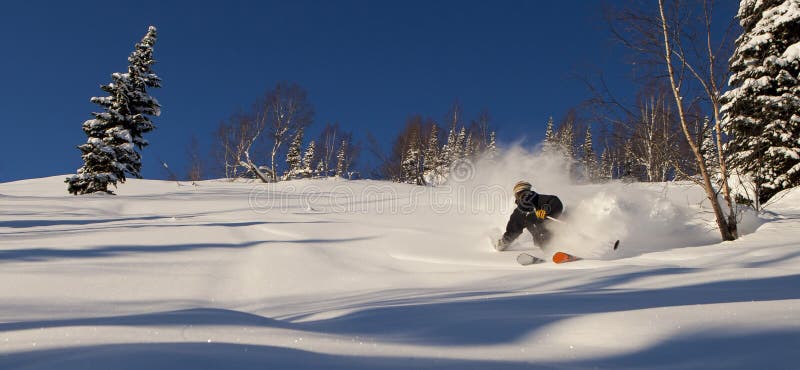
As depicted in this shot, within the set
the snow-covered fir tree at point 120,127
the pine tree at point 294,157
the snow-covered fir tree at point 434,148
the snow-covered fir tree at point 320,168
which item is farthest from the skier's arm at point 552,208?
the snow-covered fir tree at point 320,168

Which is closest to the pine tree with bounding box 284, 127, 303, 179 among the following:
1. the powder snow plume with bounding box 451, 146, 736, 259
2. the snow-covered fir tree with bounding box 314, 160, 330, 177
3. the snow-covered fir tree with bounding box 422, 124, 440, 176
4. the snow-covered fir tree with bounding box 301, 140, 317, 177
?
the snow-covered fir tree with bounding box 301, 140, 317, 177

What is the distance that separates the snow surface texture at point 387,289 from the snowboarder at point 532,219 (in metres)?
0.25

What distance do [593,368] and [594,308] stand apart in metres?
1.11

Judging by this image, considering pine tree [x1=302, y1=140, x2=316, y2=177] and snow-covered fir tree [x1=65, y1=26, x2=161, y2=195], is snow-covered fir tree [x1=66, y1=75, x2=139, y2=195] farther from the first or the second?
pine tree [x1=302, y1=140, x2=316, y2=177]

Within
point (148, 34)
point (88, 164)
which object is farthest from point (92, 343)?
point (148, 34)

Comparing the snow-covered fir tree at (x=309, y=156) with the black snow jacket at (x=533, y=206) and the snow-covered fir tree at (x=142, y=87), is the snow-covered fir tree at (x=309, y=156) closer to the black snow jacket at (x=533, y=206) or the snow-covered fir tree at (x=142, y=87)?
the snow-covered fir tree at (x=142, y=87)

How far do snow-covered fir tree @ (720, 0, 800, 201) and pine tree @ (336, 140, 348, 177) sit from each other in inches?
1648

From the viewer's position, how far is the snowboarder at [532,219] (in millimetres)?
5902

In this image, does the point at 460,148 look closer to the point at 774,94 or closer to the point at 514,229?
the point at 774,94

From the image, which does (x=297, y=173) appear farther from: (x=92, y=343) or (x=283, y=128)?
(x=92, y=343)

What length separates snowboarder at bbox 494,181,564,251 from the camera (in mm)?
5902

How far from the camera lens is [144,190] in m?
15.0

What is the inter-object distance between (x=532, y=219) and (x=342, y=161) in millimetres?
45285

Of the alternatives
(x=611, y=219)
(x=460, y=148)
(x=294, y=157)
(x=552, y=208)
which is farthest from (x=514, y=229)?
(x=294, y=157)
